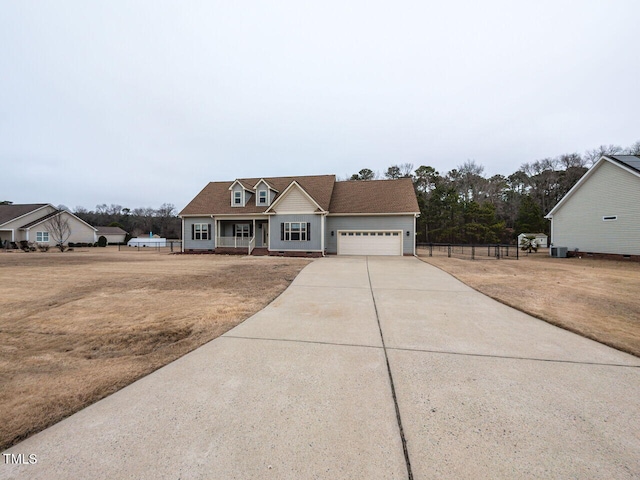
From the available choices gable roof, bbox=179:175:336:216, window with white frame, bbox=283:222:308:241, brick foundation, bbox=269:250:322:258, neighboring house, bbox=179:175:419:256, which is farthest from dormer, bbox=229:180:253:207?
brick foundation, bbox=269:250:322:258

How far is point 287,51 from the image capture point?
16.9m

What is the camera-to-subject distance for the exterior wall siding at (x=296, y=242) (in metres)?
19.9

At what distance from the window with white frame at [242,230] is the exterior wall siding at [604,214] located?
82.8 ft

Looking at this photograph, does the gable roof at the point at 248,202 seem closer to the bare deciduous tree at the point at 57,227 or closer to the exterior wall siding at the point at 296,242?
the exterior wall siding at the point at 296,242

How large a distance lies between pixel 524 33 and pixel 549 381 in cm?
1598

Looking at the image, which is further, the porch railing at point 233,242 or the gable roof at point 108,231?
the gable roof at point 108,231

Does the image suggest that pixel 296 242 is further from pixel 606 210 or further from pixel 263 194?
pixel 606 210

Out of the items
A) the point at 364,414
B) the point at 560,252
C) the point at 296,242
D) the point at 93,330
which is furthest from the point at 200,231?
the point at 560,252

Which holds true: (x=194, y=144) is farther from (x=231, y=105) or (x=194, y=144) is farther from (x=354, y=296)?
(x=354, y=296)

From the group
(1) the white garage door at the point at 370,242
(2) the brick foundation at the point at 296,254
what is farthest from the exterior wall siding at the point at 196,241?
(1) the white garage door at the point at 370,242

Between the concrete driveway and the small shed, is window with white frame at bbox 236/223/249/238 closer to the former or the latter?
the concrete driveway

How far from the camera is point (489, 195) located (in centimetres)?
4619

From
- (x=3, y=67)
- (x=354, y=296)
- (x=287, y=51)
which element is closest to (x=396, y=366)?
(x=354, y=296)

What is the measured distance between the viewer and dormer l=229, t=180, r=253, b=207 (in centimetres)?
2277
